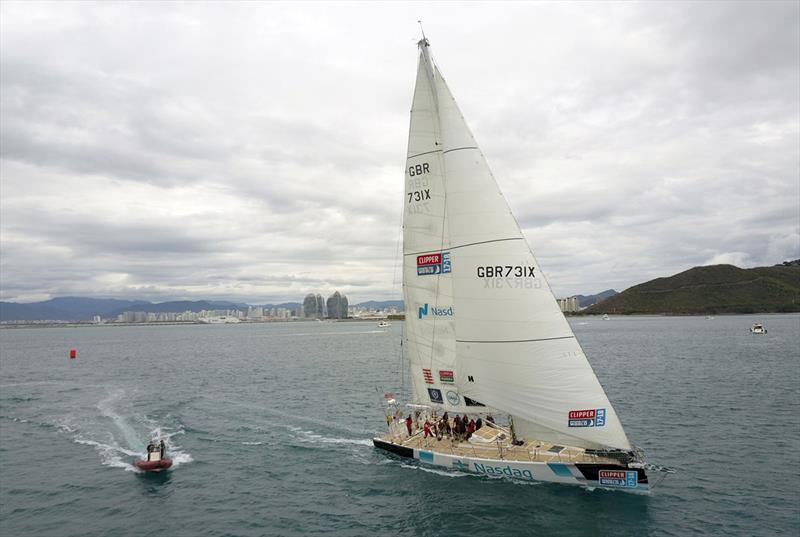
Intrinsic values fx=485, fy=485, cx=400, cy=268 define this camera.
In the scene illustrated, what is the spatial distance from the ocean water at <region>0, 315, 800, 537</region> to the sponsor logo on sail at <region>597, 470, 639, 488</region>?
1.78ft

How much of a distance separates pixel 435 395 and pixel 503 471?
6129 millimetres

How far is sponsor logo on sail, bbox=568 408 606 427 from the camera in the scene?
72.4 ft

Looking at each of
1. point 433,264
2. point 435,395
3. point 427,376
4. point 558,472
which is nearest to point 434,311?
point 433,264

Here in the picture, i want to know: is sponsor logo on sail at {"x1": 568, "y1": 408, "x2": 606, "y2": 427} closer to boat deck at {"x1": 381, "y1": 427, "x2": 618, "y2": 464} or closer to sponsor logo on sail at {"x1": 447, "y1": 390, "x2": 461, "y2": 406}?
boat deck at {"x1": 381, "y1": 427, "x2": 618, "y2": 464}

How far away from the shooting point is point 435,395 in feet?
95.5

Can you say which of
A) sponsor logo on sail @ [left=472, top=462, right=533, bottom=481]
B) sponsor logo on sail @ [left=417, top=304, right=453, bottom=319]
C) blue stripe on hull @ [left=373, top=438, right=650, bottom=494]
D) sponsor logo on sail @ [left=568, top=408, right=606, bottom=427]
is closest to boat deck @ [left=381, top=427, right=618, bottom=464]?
blue stripe on hull @ [left=373, top=438, right=650, bottom=494]

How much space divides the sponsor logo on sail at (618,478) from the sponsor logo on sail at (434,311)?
11.0 metres

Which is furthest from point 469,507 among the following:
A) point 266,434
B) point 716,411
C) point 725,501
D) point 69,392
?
point 69,392

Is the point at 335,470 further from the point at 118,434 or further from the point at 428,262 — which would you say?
the point at 118,434

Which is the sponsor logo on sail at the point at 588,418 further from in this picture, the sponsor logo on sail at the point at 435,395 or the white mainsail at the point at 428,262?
the sponsor logo on sail at the point at 435,395

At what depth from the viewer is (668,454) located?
29281 millimetres

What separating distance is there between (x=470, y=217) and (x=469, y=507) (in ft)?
45.3

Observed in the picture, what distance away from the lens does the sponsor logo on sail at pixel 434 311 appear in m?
28.1

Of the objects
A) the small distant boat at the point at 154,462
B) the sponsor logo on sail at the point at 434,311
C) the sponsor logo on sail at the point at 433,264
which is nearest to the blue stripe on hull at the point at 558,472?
the sponsor logo on sail at the point at 434,311
